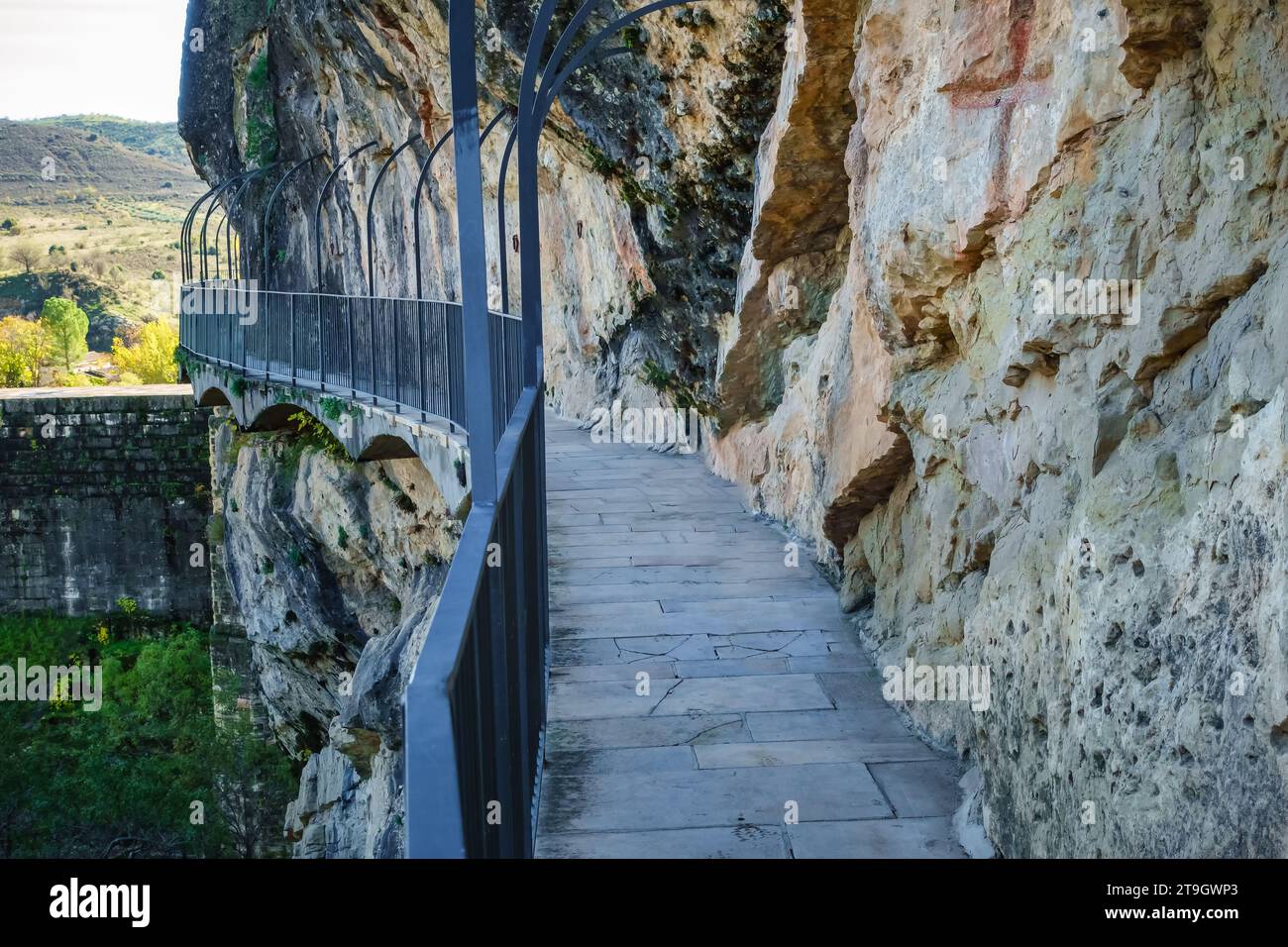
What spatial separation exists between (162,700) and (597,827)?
84.7 ft

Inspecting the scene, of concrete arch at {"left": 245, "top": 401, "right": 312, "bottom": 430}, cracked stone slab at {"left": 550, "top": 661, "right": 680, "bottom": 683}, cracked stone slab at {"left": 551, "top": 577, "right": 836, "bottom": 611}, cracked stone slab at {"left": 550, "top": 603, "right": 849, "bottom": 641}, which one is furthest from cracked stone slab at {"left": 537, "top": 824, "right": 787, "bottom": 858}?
concrete arch at {"left": 245, "top": 401, "right": 312, "bottom": 430}

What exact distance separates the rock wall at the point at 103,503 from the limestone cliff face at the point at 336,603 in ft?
32.1

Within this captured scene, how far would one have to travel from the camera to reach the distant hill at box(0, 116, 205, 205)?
3809 inches

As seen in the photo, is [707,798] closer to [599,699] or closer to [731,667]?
[599,699]

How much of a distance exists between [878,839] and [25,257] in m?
88.8

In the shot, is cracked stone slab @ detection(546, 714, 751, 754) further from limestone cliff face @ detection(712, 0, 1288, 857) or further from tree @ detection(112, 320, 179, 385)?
tree @ detection(112, 320, 179, 385)

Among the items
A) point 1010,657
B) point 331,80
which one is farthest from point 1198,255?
point 331,80

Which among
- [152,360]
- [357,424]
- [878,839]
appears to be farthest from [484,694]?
[152,360]

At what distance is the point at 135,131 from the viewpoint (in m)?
123

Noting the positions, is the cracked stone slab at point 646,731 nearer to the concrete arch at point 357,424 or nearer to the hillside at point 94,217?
the concrete arch at point 357,424

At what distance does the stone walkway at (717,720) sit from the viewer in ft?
14.2

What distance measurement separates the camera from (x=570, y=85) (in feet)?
41.1

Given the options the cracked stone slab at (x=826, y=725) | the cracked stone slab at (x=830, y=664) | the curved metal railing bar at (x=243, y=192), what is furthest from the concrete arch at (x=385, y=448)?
the curved metal railing bar at (x=243, y=192)
